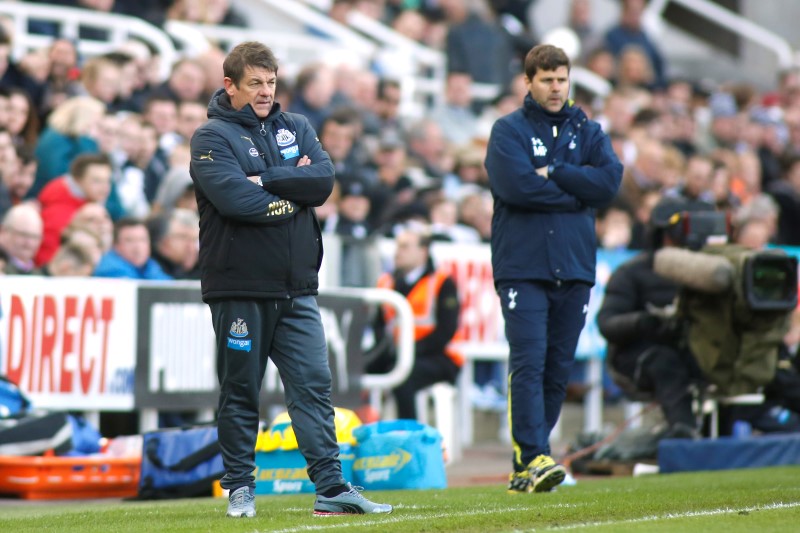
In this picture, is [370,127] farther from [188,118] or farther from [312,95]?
[188,118]

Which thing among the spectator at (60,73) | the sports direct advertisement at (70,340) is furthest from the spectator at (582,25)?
the sports direct advertisement at (70,340)

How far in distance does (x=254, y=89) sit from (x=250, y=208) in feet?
1.86

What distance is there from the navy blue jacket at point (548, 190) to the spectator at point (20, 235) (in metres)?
3.87

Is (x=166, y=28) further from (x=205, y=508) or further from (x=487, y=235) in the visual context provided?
(x=205, y=508)

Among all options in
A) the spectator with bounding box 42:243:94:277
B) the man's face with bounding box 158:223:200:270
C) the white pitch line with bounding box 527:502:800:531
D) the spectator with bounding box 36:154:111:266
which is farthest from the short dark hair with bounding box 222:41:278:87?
the spectator with bounding box 36:154:111:266

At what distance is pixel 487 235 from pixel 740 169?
509 cm

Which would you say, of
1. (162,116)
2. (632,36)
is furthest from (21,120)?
Result: (632,36)

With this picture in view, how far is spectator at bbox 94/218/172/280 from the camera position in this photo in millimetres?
11531

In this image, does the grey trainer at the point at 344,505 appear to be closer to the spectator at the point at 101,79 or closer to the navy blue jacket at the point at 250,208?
the navy blue jacket at the point at 250,208

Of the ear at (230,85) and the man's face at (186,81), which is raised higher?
the man's face at (186,81)

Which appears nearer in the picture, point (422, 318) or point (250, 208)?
point (250, 208)

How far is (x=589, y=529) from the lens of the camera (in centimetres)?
659

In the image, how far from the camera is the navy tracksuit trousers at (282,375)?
7.25 m

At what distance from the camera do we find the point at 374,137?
680 inches
